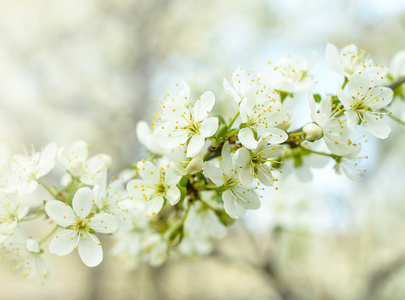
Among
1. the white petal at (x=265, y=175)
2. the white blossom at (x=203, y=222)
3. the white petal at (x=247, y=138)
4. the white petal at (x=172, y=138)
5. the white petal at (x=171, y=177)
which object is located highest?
the white petal at (x=247, y=138)

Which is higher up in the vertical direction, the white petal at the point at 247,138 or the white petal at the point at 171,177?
the white petal at the point at 247,138

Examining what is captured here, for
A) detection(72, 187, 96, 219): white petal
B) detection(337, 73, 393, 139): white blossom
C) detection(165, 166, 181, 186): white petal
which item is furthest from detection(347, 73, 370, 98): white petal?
detection(72, 187, 96, 219): white petal

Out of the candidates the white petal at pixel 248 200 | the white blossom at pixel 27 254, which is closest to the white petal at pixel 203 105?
the white petal at pixel 248 200

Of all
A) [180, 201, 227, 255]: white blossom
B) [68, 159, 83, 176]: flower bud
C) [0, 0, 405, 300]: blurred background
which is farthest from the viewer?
[0, 0, 405, 300]: blurred background

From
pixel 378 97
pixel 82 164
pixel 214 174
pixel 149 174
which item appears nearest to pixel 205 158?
pixel 214 174

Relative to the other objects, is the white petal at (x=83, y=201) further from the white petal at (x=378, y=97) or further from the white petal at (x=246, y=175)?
the white petal at (x=378, y=97)

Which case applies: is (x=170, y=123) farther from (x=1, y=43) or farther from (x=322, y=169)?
(x=1, y=43)

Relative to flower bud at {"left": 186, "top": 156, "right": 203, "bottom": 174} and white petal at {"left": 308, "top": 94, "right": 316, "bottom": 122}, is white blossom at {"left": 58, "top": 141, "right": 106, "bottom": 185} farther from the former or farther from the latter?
white petal at {"left": 308, "top": 94, "right": 316, "bottom": 122}

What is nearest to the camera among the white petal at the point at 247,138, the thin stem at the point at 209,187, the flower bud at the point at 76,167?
the white petal at the point at 247,138
